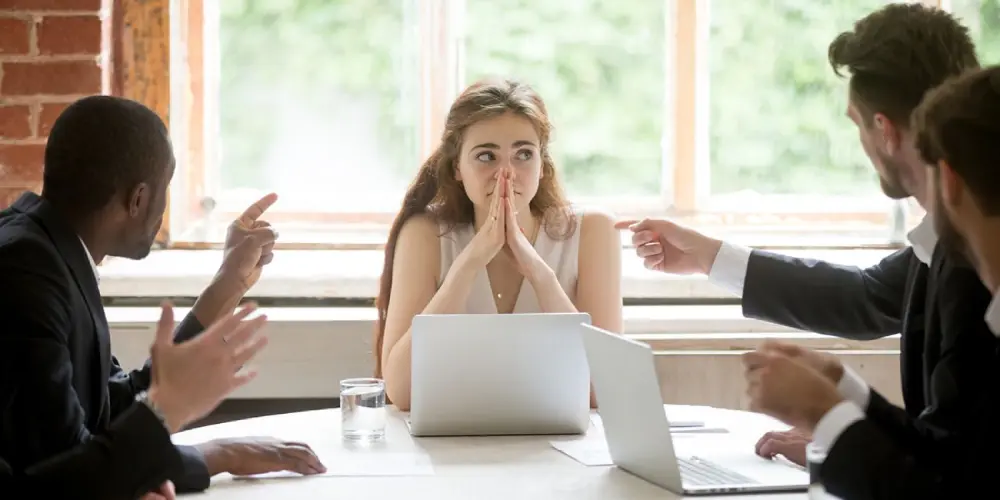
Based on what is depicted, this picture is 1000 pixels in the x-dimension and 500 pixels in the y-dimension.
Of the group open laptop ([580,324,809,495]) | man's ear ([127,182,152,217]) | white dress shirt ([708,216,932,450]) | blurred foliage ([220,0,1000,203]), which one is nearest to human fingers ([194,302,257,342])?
man's ear ([127,182,152,217])

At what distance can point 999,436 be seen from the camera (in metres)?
1.24

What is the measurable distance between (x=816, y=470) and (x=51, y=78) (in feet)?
7.32

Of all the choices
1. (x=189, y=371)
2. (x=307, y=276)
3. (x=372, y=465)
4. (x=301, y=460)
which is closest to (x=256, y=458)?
(x=301, y=460)

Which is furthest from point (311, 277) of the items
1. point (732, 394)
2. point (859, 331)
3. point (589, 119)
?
point (859, 331)

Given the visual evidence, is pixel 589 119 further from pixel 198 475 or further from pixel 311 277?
pixel 198 475

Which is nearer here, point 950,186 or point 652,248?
point 950,186

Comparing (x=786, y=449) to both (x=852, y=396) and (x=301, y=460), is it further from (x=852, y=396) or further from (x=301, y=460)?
(x=301, y=460)

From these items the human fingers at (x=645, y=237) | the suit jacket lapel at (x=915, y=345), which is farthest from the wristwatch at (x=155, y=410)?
the human fingers at (x=645, y=237)

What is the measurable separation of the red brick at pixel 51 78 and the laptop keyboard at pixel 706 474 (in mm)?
1915

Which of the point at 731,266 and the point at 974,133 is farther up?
the point at 974,133

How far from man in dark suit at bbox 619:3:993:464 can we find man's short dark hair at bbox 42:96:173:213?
3.34 ft

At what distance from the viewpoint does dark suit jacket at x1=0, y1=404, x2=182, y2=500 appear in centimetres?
133

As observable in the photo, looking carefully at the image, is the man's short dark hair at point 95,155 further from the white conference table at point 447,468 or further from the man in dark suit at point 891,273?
the man in dark suit at point 891,273

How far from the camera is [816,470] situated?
1.45 metres
